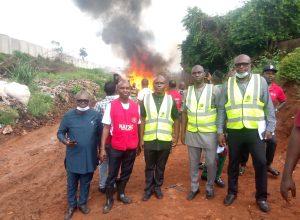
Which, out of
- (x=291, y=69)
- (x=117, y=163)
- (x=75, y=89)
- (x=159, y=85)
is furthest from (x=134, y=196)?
(x=75, y=89)

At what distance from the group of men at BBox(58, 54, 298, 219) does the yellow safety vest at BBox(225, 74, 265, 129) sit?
0.05ft

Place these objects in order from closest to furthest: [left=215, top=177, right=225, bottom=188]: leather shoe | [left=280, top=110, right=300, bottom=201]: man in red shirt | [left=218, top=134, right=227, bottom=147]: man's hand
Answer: [left=280, top=110, right=300, bottom=201]: man in red shirt < [left=218, top=134, right=227, bottom=147]: man's hand < [left=215, top=177, right=225, bottom=188]: leather shoe

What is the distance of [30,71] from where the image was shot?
1558 cm

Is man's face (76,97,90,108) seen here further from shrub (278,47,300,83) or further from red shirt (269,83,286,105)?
shrub (278,47,300,83)

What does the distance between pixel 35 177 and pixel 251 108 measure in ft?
16.8

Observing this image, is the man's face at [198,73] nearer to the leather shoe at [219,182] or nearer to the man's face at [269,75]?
the man's face at [269,75]

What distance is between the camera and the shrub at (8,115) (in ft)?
37.1

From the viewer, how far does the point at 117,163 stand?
5324 millimetres

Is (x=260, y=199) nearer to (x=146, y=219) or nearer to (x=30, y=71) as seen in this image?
(x=146, y=219)

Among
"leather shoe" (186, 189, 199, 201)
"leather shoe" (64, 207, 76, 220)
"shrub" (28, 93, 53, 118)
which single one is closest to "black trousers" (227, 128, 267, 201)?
"leather shoe" (186, 189, 199, 201)

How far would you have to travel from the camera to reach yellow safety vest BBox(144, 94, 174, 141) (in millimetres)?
5375

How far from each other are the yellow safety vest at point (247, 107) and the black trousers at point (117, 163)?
1.63 m

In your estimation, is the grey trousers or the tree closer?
the grey trousers

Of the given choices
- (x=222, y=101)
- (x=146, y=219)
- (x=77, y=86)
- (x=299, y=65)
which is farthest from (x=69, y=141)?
(x=77, y=86)
